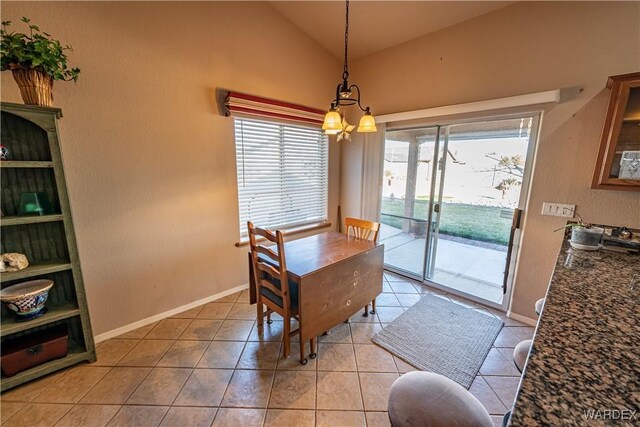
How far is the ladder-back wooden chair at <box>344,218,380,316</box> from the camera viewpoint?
248cm

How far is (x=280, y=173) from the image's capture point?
3.11 metres

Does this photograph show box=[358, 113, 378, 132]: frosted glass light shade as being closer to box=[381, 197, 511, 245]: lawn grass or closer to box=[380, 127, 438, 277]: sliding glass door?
box=[380, 127, 438, 277]: sliding glass door

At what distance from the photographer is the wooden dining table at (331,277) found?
70.0 inches

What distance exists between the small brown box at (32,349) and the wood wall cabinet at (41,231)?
0.13ft

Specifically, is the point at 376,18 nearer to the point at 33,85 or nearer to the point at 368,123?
the point at 368,123

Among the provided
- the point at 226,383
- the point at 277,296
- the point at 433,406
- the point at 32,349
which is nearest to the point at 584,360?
the point at 433,406

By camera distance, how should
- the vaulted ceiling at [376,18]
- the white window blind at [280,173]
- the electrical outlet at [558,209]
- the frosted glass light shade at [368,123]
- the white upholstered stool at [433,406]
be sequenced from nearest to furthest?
1. the white upholstered stool at [433,406]
2. the frosted glass light shade at [368,123]
3. the electrical outlet at [558,209]
4. the vaulted ceiling at [376,18]
5. the white window blind at [280,173]

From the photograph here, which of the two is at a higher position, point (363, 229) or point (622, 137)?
point (622, 137)

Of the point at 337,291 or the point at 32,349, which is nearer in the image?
the point at 32,349

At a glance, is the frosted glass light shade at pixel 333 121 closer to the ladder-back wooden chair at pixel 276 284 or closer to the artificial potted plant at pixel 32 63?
the ladder-back wooden chair at pixel 276 284

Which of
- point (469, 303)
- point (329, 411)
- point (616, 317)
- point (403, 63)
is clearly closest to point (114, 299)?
point (329, 411)

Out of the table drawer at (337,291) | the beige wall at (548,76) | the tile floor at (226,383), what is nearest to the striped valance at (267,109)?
the beige wall at (548,76)

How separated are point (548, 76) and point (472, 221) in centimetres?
145

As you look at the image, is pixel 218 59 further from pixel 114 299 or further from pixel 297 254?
pixel 114 299
